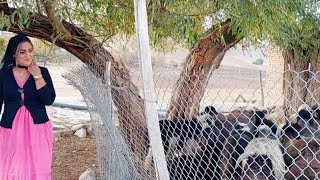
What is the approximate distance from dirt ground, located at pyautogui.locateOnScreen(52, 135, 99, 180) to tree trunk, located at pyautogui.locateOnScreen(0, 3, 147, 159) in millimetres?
1708

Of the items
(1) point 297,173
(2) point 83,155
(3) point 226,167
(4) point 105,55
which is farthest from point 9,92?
(2) point 83,155

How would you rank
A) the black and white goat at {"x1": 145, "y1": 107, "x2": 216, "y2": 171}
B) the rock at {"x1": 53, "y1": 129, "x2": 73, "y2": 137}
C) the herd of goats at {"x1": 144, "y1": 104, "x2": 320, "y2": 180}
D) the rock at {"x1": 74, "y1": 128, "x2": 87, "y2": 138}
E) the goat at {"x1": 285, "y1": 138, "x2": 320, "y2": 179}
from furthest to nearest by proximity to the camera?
the rock at {"x1": 74, "y1": 128, "x2": 87, "y2": 138}
the rock at {"x1": 53, "y1": 129, "x2": 73, "y2": 137}
the black and white goat at {"x1": 145, "y1": 107, "x2": 216, "y2": 171}
the herd of goats at {"x1": 144, "y1": 104, "x2": 320, "y2": 180}
the goat at {"x1": 285, "y1": 138, "x2": 320, "y2": 179}

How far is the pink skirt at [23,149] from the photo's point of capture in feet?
12.3

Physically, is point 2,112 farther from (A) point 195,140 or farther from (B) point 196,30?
(B) point 196,30

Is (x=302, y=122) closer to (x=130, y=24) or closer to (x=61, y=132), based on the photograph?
(x=130, y=24)

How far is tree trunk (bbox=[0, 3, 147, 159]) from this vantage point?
466cm

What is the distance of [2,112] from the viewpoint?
3.89 meters

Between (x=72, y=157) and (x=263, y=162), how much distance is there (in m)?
4.80

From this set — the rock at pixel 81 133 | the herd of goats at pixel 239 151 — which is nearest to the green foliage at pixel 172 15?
the herd of goats at pixel 239 151

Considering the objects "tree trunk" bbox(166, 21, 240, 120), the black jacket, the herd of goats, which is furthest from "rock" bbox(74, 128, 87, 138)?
the black jacket

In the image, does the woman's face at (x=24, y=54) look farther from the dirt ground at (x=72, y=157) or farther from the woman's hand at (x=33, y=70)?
the dirt ground at (x=72, y=157)

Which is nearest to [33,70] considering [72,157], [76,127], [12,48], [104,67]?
[12,48]

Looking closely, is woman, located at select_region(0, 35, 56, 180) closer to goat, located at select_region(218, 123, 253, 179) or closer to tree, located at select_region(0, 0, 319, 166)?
tree, located at select_region(0, 0, 319, 166)

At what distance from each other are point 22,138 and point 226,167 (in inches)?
74.7
